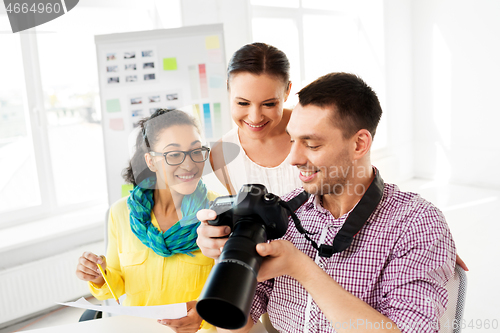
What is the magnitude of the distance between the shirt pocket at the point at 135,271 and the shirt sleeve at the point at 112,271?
0.05 meters

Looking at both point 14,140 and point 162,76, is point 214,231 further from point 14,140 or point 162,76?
point 14,140

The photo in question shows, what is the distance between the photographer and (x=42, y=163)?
2525 millimetres

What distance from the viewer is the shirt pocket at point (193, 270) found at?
1.15 meters

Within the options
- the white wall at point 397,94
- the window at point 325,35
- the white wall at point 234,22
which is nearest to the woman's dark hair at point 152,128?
the white wall at point 234,22

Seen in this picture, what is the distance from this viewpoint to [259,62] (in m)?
1.20

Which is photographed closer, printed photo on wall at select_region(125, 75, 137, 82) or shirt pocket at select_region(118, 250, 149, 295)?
printed photo on wall at select_region(125, 75, 137, 82)

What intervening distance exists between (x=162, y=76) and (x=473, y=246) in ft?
10.2

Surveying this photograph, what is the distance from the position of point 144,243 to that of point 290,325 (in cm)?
45

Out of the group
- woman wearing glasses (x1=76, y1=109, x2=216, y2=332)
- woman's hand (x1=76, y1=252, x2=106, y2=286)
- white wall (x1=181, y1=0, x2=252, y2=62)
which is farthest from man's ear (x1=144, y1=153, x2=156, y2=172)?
white wall (x1=181, y1=0, x2=252, y2=62)

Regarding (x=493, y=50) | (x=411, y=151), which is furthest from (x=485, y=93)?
(x=411, y=151)

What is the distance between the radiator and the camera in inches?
92.9

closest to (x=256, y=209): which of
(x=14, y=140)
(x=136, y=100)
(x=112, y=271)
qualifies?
(x=136, y=100)

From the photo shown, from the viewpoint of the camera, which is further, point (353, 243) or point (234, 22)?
point (234, 22)

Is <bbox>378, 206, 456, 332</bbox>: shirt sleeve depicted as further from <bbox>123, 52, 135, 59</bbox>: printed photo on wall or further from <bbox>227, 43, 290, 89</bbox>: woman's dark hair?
<bbox>123, 52, 135, 59</bbox>: printed photo on wall
